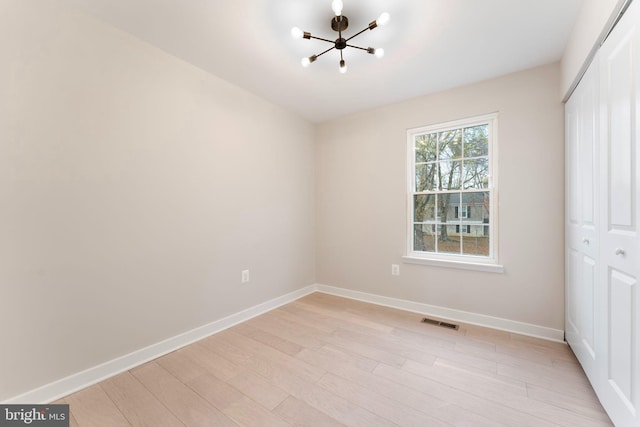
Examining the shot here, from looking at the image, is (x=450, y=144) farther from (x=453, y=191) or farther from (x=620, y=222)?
(x=620, y=222)

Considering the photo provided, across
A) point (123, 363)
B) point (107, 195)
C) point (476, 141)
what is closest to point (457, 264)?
point (476, 141)

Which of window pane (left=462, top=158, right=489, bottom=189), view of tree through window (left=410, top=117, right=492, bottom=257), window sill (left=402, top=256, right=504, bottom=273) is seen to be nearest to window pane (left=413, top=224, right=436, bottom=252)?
view of tree through window (left=410, top=117, right=492, bottom=257)

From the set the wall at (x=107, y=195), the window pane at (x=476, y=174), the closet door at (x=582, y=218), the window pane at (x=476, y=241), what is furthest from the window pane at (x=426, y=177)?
the wall at (x=107, y=195)

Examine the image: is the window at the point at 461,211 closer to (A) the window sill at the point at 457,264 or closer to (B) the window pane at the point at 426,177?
(B) the window pane at the point at 426,177

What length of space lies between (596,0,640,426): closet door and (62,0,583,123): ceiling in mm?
673

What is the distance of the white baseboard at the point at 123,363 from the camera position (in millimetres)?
1506

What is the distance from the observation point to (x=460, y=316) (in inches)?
103

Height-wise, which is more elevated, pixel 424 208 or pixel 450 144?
pixel 450 144

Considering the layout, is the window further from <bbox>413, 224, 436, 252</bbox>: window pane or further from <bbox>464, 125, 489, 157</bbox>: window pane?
<bbox>464, 125, 489, 157</bbox>: window pane

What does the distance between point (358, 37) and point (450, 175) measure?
1705 millimetres

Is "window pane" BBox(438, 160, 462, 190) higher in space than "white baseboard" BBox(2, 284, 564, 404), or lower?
higher

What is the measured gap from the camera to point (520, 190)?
2.35 meters

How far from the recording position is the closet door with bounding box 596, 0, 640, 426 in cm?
112

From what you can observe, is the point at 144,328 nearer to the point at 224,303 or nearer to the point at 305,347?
the point at 224,303
